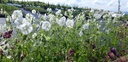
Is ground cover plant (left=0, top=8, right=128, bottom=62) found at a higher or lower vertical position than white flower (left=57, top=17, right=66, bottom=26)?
lower

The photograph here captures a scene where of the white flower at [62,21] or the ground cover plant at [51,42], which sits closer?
the ground cover plant at [51,42]

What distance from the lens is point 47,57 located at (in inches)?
187

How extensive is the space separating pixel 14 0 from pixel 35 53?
97.7 feet

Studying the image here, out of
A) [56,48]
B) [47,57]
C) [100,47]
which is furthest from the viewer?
[100,47]

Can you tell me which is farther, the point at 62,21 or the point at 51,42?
the point at 62,21

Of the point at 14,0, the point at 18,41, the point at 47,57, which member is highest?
the point at 18,41

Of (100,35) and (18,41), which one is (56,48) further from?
(100,35)

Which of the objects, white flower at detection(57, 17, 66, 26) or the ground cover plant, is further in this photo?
white flower at detection(57, 17, 66, 26)

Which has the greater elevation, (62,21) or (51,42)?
(62,21)

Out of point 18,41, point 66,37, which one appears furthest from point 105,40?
point 18,41

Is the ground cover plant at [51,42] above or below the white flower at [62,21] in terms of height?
below

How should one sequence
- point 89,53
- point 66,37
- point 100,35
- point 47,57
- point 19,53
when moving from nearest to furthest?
point 19,53 < point 47,57 < point 66,37 < point 89,53 < point 100,35

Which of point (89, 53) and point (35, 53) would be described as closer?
point (35, 53)

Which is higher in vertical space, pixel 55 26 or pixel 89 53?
pixel 55 26
